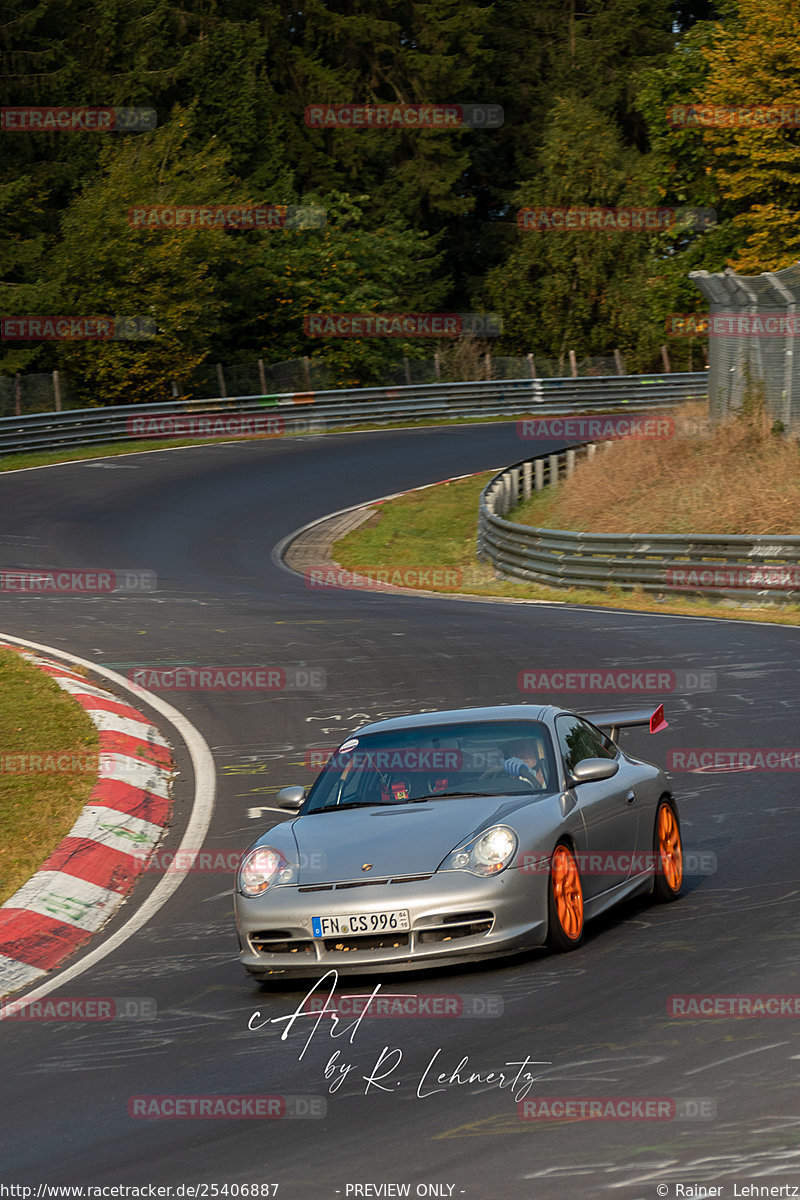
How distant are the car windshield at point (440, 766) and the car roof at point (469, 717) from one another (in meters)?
0.05

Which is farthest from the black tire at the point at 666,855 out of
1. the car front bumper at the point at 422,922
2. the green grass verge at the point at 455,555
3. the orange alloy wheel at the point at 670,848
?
the green grass verge at the point at 455,555

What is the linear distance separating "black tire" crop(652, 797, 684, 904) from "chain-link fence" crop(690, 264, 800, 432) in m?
18.4

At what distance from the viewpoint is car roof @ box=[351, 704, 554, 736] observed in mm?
8617

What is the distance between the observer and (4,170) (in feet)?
189

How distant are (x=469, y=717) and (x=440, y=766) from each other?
437 millimetres

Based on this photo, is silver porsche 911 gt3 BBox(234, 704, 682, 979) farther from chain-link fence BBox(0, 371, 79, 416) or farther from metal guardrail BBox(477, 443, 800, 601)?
chain-link fence BBox(0, 371, 79, 416)

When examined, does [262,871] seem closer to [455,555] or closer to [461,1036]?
[461,1036]

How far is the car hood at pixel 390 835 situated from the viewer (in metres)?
7.39

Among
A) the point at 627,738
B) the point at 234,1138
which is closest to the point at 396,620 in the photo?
the point at 627,738

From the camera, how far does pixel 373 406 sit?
51.7m

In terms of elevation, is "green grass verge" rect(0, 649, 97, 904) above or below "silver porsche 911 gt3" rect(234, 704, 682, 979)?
below

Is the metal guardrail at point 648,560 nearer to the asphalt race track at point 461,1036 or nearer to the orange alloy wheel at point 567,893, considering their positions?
the asphalt race track at point 461,1036
